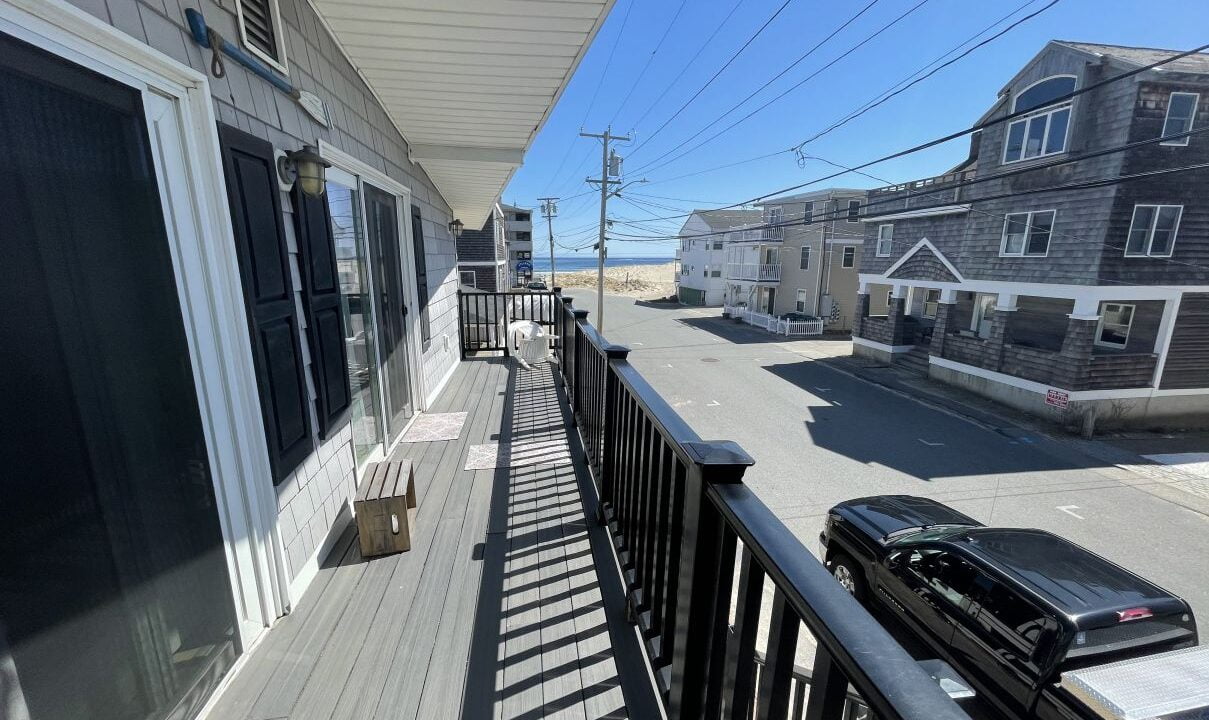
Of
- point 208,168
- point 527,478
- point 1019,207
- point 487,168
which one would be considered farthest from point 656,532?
point 1019,207

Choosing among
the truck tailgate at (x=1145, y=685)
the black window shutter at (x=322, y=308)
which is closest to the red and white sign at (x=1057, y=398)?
the truck tailgate at (x=1145, y=685)

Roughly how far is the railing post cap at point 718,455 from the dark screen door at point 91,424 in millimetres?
1424

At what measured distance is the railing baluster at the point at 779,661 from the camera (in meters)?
0.72

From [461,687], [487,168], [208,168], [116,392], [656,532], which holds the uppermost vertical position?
[487,168]

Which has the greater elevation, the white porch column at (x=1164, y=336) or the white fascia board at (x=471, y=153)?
the white fascia board at (x=471, y=153)

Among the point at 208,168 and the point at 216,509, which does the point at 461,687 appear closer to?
the point at 216,509

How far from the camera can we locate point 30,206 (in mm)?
1004

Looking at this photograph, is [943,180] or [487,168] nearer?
[487,168]

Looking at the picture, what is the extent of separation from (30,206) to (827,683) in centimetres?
177

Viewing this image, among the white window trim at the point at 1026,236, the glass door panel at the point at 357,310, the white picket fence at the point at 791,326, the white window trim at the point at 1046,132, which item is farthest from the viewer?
the white picket fence at the point at 791,326

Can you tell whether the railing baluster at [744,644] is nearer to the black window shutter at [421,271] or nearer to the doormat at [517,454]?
the doormat at [517,454]

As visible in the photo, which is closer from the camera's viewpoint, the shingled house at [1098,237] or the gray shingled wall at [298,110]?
the gray shingled wall at [298,110]

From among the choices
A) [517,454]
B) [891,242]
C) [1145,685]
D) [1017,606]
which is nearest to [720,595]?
[517,454]

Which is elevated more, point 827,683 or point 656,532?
point 827,683
